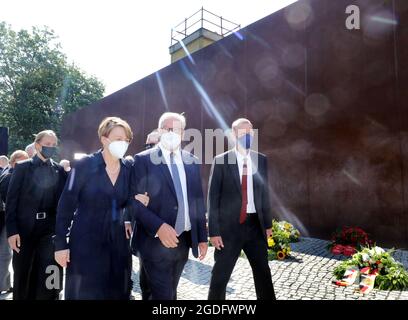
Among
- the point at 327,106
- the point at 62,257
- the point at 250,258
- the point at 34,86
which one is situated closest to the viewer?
the point at 62,257

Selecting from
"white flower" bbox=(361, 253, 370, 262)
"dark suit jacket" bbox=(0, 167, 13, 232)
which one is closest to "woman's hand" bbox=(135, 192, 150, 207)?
"dark suit jacket" bbox=(0, 167, 13, 232)

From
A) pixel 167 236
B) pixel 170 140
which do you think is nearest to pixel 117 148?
pixel 170 140

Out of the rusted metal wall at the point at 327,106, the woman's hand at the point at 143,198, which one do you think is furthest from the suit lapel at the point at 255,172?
the rusted metal wall at the point at 327,106

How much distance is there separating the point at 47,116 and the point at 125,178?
35049 mm

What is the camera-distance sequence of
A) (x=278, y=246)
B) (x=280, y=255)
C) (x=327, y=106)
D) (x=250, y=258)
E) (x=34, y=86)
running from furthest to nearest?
(x=34, y=86) < (x=327, y=106) < (x=278, y=246) < (x=280, y=255) < (x=250, y=258)

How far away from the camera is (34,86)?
3447cm

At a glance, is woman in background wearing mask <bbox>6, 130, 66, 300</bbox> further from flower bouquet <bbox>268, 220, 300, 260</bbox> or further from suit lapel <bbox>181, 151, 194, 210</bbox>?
flower bouquet <bbox>268, 220, 300, 260</bbox>

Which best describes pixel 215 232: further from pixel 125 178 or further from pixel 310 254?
pixel 310 254

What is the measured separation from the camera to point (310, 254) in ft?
22.9

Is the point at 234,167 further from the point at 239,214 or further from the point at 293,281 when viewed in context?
the point at 293,281

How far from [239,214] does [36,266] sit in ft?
7.80

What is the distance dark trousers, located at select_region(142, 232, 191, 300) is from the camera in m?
2.72

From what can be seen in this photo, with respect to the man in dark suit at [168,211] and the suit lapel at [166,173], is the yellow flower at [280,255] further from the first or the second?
the suit lapel at [166,173]

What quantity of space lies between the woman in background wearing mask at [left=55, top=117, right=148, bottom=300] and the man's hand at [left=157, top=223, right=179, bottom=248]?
0.31 m
